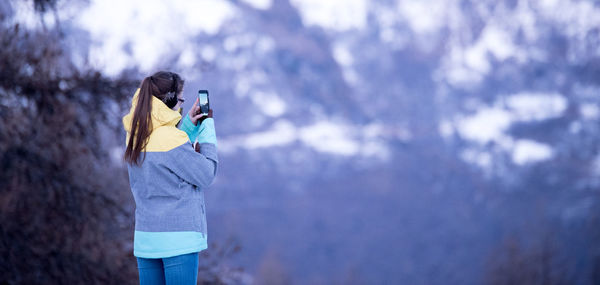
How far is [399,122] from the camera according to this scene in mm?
139125

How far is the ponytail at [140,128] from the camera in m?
2.31

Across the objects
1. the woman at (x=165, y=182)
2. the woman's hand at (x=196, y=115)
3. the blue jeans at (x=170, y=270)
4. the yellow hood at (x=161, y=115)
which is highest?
the woman's hand at (x=196, y=115)

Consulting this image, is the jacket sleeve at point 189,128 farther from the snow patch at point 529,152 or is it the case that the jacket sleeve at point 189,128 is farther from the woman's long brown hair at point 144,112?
the snow patch at point 529,152

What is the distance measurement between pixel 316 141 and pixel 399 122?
21224mm

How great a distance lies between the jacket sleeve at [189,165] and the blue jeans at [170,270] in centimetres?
31

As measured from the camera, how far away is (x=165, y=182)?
2320 millimetres

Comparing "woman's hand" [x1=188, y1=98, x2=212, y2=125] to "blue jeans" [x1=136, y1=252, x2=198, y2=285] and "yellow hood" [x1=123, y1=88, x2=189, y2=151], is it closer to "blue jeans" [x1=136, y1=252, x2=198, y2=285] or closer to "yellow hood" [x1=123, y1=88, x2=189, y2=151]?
"yellow hood" [x1=123, y1=88, x2=189, y2=151]

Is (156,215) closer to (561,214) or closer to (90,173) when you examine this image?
(90,173)

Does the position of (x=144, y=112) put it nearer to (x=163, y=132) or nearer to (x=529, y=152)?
(x=163, y=132)

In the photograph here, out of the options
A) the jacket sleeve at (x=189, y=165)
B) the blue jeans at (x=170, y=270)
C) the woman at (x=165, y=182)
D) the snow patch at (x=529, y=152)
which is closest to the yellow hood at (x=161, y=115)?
the woman at (x=165, y=182)

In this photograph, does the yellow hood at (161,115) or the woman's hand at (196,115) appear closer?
the yellow hood at (161,115)

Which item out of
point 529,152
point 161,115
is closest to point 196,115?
point 161,115

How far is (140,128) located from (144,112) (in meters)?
0.07

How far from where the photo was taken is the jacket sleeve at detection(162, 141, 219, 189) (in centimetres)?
229
